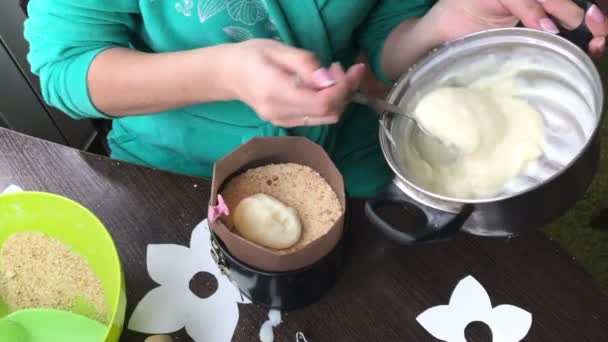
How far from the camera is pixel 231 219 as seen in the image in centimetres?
Result: 55

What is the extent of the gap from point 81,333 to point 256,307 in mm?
148

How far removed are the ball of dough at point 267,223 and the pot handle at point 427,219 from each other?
6cm

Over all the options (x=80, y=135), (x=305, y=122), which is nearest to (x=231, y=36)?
(x=305, y=122)

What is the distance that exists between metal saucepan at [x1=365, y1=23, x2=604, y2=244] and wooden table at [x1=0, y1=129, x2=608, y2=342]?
0.05 metres

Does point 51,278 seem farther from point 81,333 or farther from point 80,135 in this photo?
point 80,135

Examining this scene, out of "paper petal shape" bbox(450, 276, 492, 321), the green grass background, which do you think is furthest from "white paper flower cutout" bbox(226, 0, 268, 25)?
the green grass background

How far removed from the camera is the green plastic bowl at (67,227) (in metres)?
0.56

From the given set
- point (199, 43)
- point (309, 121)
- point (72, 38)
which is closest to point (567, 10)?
point (309, 121)

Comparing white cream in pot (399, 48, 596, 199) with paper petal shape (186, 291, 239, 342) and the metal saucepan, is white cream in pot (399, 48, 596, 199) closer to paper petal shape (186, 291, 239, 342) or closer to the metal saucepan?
the metal saucepan

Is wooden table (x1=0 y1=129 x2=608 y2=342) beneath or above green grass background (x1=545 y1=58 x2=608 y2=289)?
above

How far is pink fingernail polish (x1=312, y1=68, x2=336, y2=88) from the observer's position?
19.1 inches

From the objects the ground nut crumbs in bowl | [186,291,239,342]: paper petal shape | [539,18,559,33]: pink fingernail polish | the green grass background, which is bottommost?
the green grass background

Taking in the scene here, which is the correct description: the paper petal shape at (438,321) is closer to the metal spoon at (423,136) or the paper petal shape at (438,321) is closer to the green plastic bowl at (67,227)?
the metal spoon at (423,136)

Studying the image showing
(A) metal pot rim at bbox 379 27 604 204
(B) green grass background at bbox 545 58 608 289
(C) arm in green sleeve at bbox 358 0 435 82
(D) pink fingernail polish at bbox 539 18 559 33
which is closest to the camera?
(A) metal pot rim at bbox 379 27 604 204
